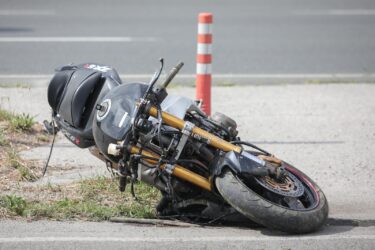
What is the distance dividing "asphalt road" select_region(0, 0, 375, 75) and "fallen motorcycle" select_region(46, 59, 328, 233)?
17.3 feet

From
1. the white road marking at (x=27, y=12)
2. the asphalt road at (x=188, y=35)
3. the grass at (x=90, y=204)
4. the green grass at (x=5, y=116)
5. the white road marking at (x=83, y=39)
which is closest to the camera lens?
the grass at (x=90, y=204)

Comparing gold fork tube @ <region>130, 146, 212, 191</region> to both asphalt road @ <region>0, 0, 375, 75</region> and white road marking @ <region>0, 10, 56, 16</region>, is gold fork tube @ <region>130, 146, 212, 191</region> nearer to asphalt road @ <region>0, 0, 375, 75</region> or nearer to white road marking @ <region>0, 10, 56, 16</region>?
asphalt road @ <region>0, 0, 375, 75</region>

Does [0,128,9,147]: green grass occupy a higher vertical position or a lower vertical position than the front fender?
lower

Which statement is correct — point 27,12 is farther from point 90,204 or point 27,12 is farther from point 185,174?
point 185,174

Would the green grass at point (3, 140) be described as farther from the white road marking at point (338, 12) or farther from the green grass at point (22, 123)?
the white road marking at point (338, 12)

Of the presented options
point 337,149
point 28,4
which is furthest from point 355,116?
point 28,4

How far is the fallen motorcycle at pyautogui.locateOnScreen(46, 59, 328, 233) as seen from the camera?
17.0 ft

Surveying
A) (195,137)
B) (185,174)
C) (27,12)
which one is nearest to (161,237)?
(185,174)

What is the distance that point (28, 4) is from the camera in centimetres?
1528

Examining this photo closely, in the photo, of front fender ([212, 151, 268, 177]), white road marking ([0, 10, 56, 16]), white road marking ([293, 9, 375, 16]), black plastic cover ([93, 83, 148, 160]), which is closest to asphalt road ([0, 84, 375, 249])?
front fender ([212, 151, 268, 177])

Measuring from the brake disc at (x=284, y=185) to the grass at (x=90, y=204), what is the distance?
0.86 meters

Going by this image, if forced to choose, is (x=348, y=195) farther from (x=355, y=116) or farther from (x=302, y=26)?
(x=302, y=26)

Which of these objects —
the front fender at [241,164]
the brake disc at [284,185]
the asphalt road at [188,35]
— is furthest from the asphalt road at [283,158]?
the asphalt road at [188,35]

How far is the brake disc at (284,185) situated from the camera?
5309 mm
